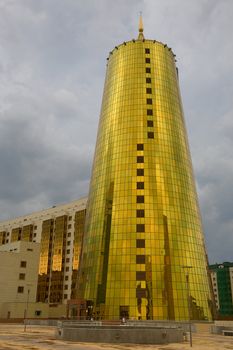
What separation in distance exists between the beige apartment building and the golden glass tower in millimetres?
28439

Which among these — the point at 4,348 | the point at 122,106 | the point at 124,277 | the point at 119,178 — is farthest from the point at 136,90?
the point at 4,348

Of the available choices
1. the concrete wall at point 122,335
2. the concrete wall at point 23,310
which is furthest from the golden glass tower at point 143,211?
the concrete wall at point 122,335

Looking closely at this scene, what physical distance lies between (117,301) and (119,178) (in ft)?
82.7

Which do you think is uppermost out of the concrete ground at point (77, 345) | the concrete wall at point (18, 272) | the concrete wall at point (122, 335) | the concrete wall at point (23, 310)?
the concrete wall at point (18, 272)

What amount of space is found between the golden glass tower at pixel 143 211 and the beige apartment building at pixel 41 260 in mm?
28439

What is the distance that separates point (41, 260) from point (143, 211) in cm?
7892

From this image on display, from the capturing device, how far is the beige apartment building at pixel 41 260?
3883 inches

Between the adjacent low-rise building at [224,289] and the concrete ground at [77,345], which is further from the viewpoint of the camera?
the adjacent low-rise building at [224,289]

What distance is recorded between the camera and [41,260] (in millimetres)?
144500

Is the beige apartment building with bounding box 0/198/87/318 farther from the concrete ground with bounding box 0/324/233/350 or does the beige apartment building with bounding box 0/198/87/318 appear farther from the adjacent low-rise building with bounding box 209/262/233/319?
the adjacent low-rise building with bounding box 209/262/233/319

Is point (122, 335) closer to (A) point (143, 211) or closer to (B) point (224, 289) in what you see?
(A) point (143, 211)

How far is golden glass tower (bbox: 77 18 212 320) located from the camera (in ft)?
235

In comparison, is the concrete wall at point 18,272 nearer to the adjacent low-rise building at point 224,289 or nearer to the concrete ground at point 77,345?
the concrete ground at point 77,345

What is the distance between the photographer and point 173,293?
71.4 m
